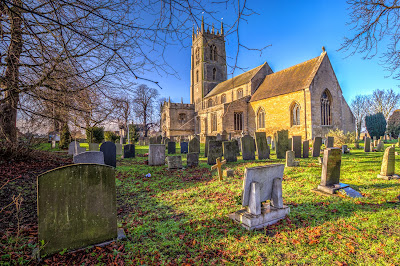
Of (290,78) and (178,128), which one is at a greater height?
(290,78)

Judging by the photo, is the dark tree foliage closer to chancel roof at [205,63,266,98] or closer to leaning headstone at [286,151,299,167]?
chancel roof at [205,63,266,98]

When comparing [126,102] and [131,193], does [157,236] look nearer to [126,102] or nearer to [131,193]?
[126,102]

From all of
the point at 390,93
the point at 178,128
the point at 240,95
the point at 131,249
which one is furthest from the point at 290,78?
the point at 390,93

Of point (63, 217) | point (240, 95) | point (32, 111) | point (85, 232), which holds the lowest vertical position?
point (85, 232)

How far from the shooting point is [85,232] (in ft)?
9.11

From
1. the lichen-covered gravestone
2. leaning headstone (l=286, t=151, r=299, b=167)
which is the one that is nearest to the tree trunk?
the lichen-covered gravestone

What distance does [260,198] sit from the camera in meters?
3.50

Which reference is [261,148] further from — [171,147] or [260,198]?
[260,198]

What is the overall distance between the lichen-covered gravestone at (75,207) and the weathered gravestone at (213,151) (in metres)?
6.58

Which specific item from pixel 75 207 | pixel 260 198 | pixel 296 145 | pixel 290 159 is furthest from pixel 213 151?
pixel 75 207

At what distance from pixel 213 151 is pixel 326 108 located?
55.5 feet

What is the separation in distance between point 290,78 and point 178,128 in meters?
21.7

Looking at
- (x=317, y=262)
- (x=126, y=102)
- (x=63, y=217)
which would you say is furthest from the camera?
(x=126, y=102)

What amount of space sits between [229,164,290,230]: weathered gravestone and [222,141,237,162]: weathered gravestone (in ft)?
18.6
